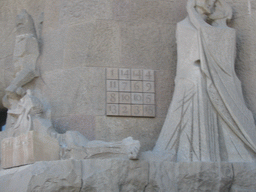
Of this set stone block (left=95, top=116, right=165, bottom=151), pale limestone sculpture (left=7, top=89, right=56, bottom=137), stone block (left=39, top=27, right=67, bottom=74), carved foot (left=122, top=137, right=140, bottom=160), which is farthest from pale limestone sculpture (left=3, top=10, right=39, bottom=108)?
carved foot (left=122, top=137, right=140, bottom=160)

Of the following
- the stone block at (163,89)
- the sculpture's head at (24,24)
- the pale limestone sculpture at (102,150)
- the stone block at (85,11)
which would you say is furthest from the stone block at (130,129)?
the sculpture's head at (24,24)

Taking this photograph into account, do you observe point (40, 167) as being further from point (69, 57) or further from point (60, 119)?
point (69, 57)

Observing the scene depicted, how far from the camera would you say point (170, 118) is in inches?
315

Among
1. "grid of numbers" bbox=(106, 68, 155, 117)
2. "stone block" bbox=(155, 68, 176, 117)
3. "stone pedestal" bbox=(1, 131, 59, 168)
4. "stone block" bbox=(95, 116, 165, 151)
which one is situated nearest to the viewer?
"stone pedestal" bbox=(1, 131, 59, 168)

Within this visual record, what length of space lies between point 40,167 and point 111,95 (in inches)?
61.4

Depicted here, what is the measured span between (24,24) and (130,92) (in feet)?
5.94

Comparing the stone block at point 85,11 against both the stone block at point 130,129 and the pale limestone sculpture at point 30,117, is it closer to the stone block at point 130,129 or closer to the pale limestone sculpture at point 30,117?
the pale limestone sculpture at point 30,117

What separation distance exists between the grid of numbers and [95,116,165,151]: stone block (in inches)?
3.1

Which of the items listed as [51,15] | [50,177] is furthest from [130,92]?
[50,177]

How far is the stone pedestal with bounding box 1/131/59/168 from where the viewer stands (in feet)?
24.8

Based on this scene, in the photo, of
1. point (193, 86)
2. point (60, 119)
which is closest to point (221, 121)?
point (193, 86)

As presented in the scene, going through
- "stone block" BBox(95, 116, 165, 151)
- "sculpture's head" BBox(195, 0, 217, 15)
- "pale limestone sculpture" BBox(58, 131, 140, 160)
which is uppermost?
"sculpture's head" BBox(195, 0, 217, 15)

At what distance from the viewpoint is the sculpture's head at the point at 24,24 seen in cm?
887

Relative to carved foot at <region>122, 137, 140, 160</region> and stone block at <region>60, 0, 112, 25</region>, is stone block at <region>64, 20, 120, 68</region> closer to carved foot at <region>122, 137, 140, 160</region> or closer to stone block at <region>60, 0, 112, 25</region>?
stone block at <region>60, 0, 112, 25</region>
